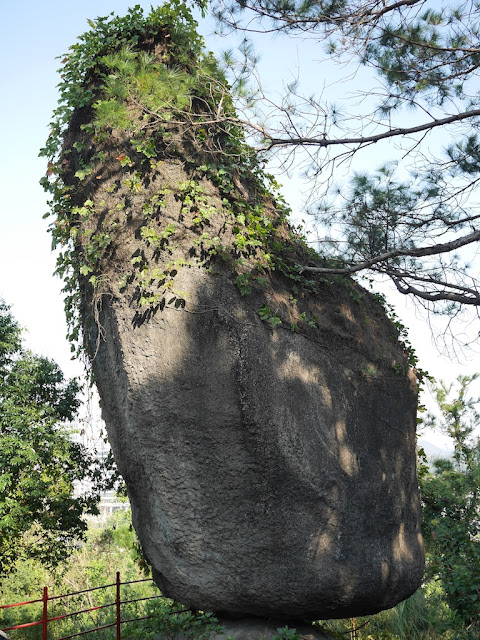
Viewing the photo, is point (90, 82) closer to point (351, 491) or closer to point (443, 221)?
point (443, 221)

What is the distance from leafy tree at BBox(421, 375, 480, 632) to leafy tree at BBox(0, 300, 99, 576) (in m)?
5.48

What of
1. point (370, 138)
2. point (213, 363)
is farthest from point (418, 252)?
point (213, 363)

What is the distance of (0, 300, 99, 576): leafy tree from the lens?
9.27 m

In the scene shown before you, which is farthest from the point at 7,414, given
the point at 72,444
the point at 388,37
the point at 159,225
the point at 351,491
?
the point at 388,37

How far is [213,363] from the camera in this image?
5660mm

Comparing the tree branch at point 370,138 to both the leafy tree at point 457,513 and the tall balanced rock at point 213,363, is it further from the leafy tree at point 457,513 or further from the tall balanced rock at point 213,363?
the leafy tree at point 457,513

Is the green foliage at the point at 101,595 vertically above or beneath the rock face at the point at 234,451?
beneath

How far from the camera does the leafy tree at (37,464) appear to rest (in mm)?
9266

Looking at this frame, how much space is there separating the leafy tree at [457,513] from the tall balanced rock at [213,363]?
76 cm

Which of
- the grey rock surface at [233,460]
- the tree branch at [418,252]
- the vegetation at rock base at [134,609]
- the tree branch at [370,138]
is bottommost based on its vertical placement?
the vegetation at rock base at [134,609]

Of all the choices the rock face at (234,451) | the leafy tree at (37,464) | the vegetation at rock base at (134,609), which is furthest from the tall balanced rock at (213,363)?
the leafy tree at (37,464)

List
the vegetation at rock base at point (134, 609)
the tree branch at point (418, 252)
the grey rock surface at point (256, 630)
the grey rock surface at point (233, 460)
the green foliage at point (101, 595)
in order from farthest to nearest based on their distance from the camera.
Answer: the vegetation at rock base at point (134, 609) < the green foliage at point (101, 595) < the grey rock surface at point (256, 630) < the grey rock surface at point (233, 460) < the tree branch at point (418, 252)

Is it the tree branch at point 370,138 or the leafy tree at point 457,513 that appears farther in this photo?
the leafy tree at point 457,513

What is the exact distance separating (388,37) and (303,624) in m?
5.92
